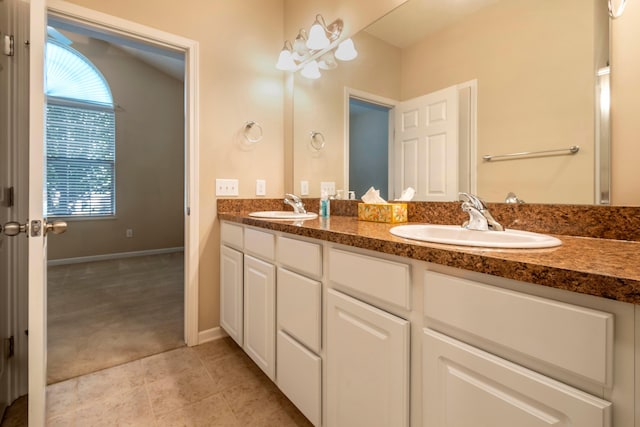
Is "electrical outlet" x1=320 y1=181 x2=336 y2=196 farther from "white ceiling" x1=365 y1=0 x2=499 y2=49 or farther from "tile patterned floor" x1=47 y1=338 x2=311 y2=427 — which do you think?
"tile patterned floor" x1=47 y1=338 x2=311 y2=427

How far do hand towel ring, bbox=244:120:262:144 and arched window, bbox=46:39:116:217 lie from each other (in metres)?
3.55

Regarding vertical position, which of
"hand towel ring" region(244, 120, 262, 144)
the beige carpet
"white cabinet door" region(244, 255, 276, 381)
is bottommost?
the beige carpet

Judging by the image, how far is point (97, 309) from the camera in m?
2.52

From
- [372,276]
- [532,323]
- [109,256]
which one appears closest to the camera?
[532,323]

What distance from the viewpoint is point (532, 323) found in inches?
20.9

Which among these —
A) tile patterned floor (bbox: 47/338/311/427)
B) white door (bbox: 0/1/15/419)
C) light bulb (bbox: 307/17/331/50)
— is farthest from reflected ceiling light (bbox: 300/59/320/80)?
tile patterned floor (bbox: 47/338/311/427)

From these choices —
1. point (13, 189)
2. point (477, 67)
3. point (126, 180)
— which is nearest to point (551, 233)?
point (477, 67)

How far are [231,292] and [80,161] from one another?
404 cm

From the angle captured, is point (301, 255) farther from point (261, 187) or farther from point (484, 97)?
point (261, 187)

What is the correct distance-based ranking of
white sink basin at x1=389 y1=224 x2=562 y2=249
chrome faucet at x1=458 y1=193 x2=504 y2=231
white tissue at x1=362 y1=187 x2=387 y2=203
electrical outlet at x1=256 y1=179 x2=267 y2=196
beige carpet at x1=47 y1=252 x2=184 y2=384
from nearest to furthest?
white sink basin at x1=389 y1=224 x2=562 y2=249
chrome faucet at x1=458 y1=193 x2=504 y2=231
white tissue at x1=362 y1=187 x2=387 y2=203
beige carpet at x1=47 y1=252 x2=184 y2=384
electrical outlet at x1=256 y1=179 x2=267 y2=196

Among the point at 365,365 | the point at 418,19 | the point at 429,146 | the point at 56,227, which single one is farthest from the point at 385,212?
the point at 56,227

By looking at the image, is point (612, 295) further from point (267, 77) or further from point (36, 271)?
point (267, 77)

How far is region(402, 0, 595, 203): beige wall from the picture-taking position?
938 millimetres

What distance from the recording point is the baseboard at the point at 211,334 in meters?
1.96
